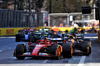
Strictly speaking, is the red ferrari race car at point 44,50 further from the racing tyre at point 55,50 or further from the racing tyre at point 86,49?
the racing tyre at point 86,49

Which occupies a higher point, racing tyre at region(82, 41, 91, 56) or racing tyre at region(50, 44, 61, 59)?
racing tyre at region(50, 44, 61, 59)

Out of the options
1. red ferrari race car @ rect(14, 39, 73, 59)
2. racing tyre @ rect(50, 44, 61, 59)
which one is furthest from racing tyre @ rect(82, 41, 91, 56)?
racing tyre @ rect(50, 44, 61, 59)

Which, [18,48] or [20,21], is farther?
[20,21]

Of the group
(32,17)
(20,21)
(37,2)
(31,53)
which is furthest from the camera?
(37,2)

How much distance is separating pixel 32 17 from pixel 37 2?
1424 cm

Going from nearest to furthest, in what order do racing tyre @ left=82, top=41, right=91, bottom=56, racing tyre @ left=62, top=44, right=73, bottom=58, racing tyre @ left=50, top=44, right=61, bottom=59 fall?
1. racing tyre @ left=50, top=44, right=61, bottom=59
2. racing tyre @ left=62, top=44, right=73, bottom=58
3. racing tyre @ left=82, top=41, right=91, bottom=56

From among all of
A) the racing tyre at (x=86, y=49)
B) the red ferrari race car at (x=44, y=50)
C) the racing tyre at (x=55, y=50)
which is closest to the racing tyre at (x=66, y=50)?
the red ferrari race car at (x=44, y=50)

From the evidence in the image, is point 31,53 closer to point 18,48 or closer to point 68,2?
point 18,48

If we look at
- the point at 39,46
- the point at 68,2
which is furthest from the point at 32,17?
the point at 39,46

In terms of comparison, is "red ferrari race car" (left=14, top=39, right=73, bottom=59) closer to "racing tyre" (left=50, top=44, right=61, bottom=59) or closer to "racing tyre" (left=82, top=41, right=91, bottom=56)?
"racing tyre" (left=50, top=44, right=61, bottom=59)

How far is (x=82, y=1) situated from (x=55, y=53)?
7159 cm

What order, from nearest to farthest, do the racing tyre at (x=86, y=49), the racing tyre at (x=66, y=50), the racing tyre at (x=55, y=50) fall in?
the racing tyre at (x=55, y=50)
the racing tyre at (x=66, y=50)
the racing tyre at (x=86, y=49)

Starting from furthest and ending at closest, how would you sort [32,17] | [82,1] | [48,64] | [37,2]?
[82,1] → [37,2] → [32,17] → [48,64]

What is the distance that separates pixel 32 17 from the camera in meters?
59.4
